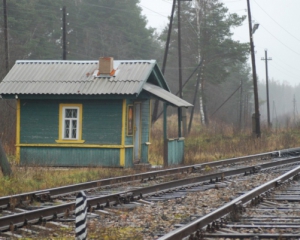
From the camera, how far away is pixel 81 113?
21641mm

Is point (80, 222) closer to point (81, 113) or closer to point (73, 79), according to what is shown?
point (81, 113)

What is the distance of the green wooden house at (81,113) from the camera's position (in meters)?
21.2

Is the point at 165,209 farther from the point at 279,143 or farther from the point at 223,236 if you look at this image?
the point at 279,143

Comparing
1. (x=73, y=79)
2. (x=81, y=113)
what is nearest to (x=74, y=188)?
(x=81, y=113)

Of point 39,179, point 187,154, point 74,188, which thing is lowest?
point 74,188

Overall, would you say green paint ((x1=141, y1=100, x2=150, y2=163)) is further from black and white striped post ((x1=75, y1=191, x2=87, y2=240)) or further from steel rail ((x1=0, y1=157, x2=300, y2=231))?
black and white striped post ((x1=75, y1=191, x2=87, y2=240))

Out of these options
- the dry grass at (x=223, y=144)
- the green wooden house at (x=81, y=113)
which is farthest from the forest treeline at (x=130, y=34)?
the green wooden house at (x=81, y=113)

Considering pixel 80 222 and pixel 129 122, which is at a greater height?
pixel 129 122

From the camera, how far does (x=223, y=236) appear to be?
25.1 ft

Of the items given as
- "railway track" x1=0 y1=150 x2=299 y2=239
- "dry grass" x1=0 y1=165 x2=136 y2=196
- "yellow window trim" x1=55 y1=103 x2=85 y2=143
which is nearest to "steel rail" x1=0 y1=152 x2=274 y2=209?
"railway track" x1=0 y1=150 x2=299 y2=239

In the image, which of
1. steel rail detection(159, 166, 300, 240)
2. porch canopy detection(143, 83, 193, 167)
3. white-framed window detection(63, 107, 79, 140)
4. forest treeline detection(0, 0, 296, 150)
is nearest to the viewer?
steel rail detection(159, 166, 300, 240)

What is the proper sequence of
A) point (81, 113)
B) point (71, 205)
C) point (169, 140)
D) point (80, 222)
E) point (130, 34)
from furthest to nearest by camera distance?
point (130, 34), point (169, 140), point (81, 113), point (71, 205), point (80, 222)

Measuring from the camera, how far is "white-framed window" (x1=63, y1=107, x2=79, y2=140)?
853 inches

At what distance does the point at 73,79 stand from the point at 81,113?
4.26 feet
